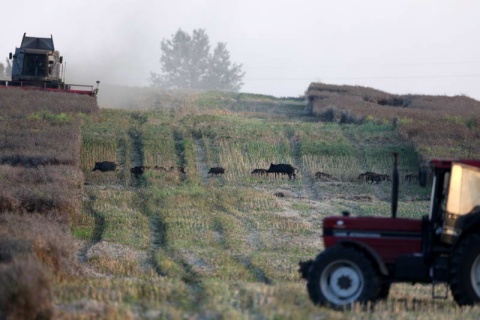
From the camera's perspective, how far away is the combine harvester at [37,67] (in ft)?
169

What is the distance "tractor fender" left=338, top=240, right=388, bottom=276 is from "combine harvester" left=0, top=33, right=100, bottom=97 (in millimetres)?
37748

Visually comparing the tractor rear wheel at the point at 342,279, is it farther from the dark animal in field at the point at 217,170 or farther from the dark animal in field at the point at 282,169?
the dark animal in field at the point at 217,170

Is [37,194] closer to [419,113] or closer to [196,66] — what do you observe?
[419,113]

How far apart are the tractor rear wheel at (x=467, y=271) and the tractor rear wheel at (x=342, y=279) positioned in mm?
1173

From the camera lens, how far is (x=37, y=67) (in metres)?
51.8

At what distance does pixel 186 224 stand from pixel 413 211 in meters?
8.32

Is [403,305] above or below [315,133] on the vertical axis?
below

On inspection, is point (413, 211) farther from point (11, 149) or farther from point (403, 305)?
point (403, 305)

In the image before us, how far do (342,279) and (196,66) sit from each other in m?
119

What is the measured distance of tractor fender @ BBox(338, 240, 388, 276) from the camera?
46.4 feet

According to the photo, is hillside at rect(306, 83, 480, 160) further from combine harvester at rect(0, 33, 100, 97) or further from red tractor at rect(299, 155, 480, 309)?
red tractor at rect(299, 155, 480, 309)

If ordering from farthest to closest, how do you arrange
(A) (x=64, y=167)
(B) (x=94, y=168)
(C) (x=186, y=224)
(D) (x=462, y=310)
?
1. (B) (x=94, y=168)
2. (A) (x=64, y=167)
3. (C) (x=186, y=224)
4. (D) (x=462, y=310)

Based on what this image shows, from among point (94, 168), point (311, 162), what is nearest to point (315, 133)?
point (311, 162)

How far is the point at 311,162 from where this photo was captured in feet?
133
